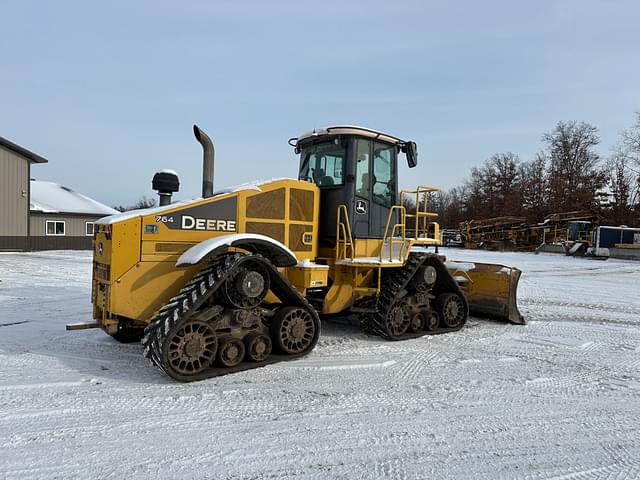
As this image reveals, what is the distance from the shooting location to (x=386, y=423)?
4066mm

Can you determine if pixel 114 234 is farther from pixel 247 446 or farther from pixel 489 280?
pixel 489 280

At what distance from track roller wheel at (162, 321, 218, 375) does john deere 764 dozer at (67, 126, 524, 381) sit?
1 cm

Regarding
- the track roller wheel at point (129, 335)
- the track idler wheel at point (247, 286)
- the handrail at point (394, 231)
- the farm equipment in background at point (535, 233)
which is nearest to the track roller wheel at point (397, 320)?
the handrail at point (394, 231)

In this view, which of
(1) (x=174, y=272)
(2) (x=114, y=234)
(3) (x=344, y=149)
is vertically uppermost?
(3) (x=344, y=149)

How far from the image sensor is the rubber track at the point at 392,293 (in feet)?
23.0

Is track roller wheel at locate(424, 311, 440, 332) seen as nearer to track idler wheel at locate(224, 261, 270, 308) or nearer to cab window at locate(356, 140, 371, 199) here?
cab window at locate(356, 140, 371, 199)

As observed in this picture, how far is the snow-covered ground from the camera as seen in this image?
11.0 ft

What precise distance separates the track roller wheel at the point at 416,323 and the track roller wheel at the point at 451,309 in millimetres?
448

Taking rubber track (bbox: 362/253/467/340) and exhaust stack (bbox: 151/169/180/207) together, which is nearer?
exhaust stack (bbox: 151/169/180/207)

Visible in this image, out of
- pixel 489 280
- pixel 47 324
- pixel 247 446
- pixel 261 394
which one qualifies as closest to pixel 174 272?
pixel 261 394

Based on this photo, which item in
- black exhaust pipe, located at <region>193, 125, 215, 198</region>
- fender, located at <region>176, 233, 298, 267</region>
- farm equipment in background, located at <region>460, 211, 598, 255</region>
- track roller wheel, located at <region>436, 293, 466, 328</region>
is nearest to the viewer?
fender, located at <region>176, 233, 298, 267</region>

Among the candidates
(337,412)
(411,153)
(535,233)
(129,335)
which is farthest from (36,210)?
(535,233)

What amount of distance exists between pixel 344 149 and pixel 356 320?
299 centimetres

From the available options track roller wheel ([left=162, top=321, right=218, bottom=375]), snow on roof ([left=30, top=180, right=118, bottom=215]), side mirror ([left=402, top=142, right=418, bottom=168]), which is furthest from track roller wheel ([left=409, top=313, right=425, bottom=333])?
snow on roof ([left=30, top=180, right=118, bottom=215])
